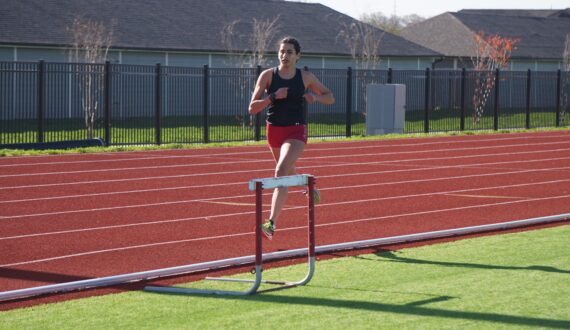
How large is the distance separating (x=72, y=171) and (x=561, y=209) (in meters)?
8.85

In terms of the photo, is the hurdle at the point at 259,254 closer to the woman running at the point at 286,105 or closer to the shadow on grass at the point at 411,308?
the shadow on grass at the point at 411,308

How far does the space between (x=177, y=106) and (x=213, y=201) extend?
16.8 m

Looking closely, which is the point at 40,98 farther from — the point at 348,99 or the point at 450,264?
the point at 450,264

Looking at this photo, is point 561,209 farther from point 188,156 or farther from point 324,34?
point 324,34

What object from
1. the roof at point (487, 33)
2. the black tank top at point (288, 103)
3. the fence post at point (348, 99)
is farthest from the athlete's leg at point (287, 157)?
the roof at point (487, 33)

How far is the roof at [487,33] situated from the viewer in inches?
2242

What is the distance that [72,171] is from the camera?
755 inches

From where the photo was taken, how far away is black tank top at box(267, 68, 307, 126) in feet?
33.7

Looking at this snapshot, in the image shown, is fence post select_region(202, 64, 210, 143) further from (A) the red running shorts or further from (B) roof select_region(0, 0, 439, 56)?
(A) the red running shorts

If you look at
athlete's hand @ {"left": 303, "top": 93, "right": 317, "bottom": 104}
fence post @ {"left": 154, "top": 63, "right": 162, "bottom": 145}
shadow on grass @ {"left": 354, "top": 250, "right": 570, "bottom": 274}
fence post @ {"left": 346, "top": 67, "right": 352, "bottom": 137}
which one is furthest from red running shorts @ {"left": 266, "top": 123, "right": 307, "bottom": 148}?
fence post @ {"left": 346, "top": 67, "right": 352, "bottom": 137}

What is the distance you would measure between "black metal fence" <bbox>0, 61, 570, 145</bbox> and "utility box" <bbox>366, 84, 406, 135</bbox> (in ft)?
2.50

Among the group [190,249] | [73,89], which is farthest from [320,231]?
[73,89]

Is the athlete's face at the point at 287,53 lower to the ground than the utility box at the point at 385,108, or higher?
higher

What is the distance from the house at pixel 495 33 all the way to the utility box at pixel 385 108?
22212 millimetres
